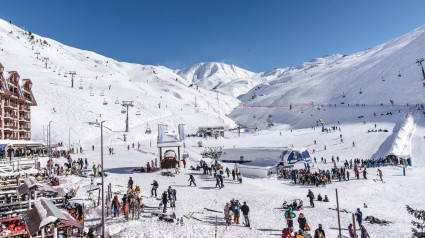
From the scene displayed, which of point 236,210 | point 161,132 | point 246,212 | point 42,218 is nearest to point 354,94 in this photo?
point 161,132

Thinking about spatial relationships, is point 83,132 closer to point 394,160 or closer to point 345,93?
point 394,160

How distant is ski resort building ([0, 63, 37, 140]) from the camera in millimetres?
44094

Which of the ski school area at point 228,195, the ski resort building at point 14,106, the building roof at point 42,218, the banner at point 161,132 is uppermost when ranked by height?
the ski resort building at point 14,106

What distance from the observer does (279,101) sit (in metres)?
118

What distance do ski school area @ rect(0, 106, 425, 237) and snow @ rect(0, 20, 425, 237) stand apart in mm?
153

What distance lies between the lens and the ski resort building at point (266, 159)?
102 ft

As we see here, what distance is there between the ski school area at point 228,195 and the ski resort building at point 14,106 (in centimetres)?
1282

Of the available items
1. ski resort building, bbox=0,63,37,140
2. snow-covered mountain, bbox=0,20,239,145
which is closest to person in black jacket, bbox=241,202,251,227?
ski resort building, bbox=0,63,37,140

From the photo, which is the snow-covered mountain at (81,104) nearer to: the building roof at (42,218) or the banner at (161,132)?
the banner at (161,132)

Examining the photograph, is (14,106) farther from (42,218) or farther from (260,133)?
(260,133)

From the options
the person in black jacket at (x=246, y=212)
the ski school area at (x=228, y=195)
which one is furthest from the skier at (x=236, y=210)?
the person in black jacket at (x=246, y=212)

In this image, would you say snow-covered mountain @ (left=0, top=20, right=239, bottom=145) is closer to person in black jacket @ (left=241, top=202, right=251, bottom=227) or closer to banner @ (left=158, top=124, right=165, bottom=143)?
banner @ (left=158, top=124, right=165, bottom=143)

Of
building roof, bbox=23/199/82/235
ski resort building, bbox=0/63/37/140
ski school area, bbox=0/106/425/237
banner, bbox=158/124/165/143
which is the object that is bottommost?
ski school area, bbox=0/106/425/237

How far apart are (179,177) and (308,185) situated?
12892mm
